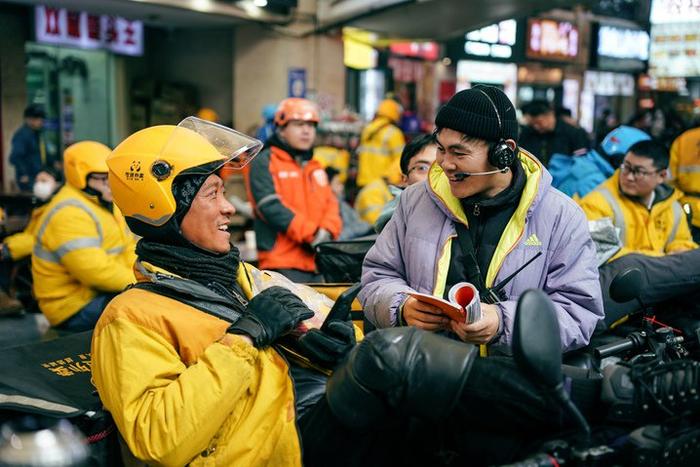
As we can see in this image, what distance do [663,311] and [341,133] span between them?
979cm

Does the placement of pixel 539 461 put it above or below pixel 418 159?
below

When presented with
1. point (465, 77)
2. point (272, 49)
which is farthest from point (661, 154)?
point (465, 77)

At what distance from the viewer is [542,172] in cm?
294

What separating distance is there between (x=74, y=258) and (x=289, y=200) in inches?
67.0

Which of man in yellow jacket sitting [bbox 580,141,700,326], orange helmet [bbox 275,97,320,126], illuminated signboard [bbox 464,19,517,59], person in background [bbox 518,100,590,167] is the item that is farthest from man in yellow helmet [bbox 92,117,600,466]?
illuminated signboard [bbox 464,19,517,59]

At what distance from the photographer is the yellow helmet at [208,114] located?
14.3 m

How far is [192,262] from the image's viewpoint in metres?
2.63

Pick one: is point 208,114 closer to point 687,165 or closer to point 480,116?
point 687,165

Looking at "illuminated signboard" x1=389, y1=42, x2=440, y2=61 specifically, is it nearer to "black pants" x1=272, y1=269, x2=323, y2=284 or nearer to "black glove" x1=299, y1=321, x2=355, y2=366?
"black pants" x1=272, y1=269, x2=323, y2=284

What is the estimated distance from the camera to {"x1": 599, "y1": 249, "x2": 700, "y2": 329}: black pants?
3717 mm

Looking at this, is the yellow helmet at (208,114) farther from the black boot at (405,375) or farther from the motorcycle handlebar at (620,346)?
the black boot at (405,375)

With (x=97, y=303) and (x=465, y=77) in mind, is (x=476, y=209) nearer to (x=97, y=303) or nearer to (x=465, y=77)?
(x=97, y=303)

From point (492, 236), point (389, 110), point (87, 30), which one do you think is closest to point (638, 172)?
point (492, 236)

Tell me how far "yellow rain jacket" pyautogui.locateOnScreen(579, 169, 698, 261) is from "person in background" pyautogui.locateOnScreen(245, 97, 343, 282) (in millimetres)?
2060
